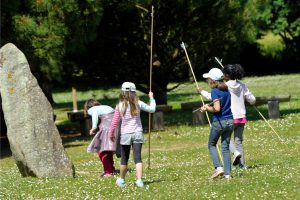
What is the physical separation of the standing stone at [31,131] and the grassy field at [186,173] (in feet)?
1.10

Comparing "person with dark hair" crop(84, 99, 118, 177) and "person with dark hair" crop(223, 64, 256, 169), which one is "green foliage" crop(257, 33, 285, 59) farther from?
"person with dark hair" crop(223, 64, 256, 169)

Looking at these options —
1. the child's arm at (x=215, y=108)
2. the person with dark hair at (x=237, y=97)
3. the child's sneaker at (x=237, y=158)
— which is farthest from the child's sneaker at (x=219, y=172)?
the person with dark hair at (x=237, y=97)

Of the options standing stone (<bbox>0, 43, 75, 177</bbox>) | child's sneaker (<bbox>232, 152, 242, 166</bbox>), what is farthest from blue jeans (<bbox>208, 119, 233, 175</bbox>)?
standing stone (<bbox>0, 43, 75, 177</bbox>)

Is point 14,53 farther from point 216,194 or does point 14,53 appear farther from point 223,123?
point 216,194

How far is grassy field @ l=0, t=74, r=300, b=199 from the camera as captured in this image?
12.1 metres

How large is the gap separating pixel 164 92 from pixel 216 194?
62.0 ft

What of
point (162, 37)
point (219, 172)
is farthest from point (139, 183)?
point (162, 37)

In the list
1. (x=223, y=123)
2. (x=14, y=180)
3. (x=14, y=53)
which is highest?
(x=14, y=53)

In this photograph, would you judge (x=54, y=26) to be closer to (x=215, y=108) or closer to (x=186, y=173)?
(x=186, y=173)

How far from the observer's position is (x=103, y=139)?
15836 millimetres

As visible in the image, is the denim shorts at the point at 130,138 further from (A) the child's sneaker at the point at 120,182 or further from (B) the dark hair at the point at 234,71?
(B) the dark hair at the point at 234,71

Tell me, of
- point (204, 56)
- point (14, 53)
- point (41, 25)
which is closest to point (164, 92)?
point (204, 56)

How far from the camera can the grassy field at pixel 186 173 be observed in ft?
39.6

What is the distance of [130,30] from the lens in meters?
29.5
